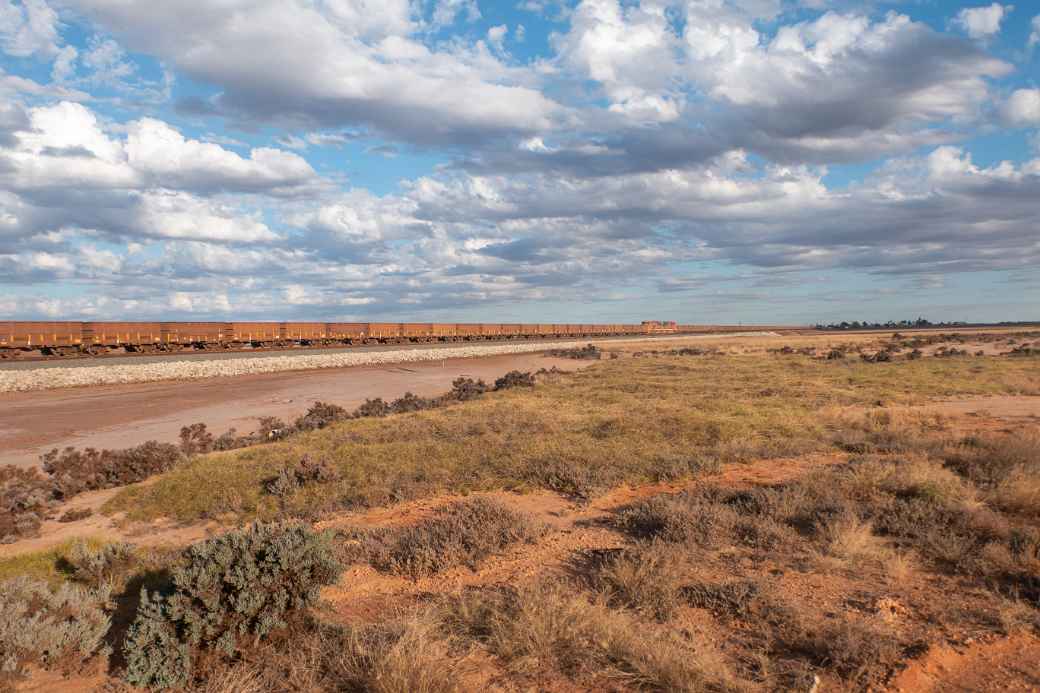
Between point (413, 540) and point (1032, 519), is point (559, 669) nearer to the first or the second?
point (413, 540)

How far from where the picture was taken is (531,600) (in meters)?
4.95

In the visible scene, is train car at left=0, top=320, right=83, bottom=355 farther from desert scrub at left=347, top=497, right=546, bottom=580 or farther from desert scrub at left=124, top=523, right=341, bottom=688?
desert scrub at left=124, top=523, right=341, bottom=688

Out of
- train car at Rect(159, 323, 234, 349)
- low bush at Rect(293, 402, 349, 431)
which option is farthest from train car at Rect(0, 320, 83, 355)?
low bush at Rect(293, 402, 349, 431)

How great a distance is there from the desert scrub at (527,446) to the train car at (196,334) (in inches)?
1356

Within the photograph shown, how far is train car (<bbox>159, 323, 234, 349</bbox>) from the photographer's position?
151ft

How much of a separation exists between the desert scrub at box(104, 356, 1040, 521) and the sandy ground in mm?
5436

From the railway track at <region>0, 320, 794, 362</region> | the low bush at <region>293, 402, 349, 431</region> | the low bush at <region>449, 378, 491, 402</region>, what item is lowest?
the low bush at <region>293, 402, 349, 431</region>

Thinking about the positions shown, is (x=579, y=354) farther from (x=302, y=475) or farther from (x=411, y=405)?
(x=302, y=475)

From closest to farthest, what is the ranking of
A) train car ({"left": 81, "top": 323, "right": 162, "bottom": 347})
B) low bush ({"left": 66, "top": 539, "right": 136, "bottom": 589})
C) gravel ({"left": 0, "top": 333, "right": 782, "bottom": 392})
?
low bush ({"left": 66, "top": 539, "right": 136, "bottom": 589}) → gravel ({"left": 0, "top": 333, "right": 782, "bottom": 392}) → train car ({"left": 81, "top": 323, "right": 162, "bottom": 347})

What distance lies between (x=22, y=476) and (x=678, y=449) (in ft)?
40.3

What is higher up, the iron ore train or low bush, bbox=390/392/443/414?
the iron ore train

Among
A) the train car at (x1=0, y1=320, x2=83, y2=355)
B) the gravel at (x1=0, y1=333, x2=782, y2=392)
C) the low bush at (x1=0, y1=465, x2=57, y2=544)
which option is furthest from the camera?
the train car at (x1=0, y1=320, x2=83, y2=355)

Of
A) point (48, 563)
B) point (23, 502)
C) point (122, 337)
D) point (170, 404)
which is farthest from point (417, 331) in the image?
point (48, 563)

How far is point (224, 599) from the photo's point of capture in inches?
196
